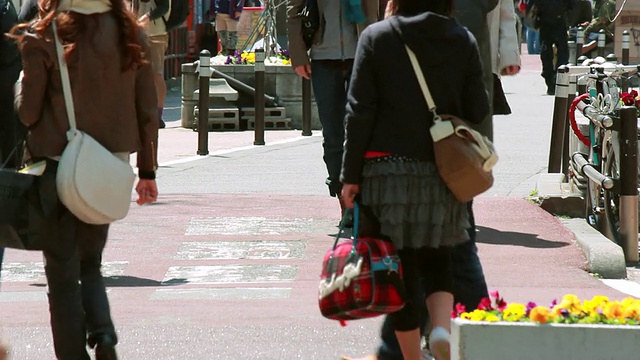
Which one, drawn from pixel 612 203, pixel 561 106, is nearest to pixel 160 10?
pixel 561 106

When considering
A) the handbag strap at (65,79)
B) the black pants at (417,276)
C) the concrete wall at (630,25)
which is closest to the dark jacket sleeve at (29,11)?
the handbag strap at (65,79)

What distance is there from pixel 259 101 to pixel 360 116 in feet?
36.9

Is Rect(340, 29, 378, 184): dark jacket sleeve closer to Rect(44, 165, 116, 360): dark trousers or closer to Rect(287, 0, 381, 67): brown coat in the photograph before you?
Rect(44, 165, 116, 360): dark trousers

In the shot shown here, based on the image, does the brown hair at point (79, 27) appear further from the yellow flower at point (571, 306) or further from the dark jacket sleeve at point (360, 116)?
the yellow flower at point (571, 306)

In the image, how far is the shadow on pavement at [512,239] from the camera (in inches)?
383

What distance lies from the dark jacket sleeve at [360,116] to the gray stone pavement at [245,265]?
1326 millimetres

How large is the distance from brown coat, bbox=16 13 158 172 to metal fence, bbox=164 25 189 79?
23141mm

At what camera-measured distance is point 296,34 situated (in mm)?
9438

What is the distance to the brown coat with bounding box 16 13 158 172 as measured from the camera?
5.40 meters

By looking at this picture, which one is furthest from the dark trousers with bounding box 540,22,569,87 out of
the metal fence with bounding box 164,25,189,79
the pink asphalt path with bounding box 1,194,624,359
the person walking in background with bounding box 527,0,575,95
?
the pink asphalt path with bounding box 1,194,624,359

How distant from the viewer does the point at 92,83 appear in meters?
5.45

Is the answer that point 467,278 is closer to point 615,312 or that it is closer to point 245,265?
point 615,312

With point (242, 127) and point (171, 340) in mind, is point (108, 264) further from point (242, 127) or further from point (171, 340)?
point (242, 127)

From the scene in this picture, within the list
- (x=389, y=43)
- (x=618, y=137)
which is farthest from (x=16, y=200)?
(x=618, y=137)
